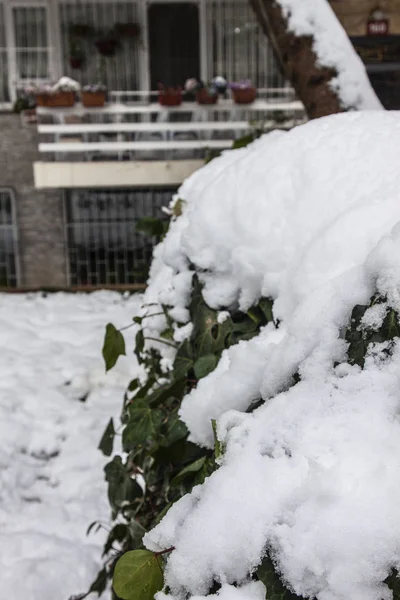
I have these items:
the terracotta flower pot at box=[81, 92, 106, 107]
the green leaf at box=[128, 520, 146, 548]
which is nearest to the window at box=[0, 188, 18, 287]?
the terracotta flower pot at box=[81, 92, 106, 107]

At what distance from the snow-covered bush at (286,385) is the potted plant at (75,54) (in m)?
9.66

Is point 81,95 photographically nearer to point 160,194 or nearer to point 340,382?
point 160,194

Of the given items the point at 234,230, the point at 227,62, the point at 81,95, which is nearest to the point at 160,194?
the point at 81,95

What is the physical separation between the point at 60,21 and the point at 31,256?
157 inches

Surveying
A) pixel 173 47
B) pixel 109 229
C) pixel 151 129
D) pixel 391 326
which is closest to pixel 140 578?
pixel 391 326

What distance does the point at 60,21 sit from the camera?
10.5 m

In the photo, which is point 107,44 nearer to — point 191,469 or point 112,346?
point 112,346

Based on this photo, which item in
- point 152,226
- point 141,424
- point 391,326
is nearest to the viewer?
point 391,326

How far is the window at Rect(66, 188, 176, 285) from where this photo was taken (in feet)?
31.7

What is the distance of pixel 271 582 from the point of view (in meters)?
0.78

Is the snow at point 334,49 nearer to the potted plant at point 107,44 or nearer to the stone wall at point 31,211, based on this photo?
the stone wall at point 31,211

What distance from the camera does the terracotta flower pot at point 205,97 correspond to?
360 inches

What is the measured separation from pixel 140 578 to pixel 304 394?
366 millimetres

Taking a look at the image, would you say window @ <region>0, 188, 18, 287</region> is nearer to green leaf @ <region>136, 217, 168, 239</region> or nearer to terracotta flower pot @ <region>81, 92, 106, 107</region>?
terracotta flower pot @ <region>81, 92, 106, 107</region>
